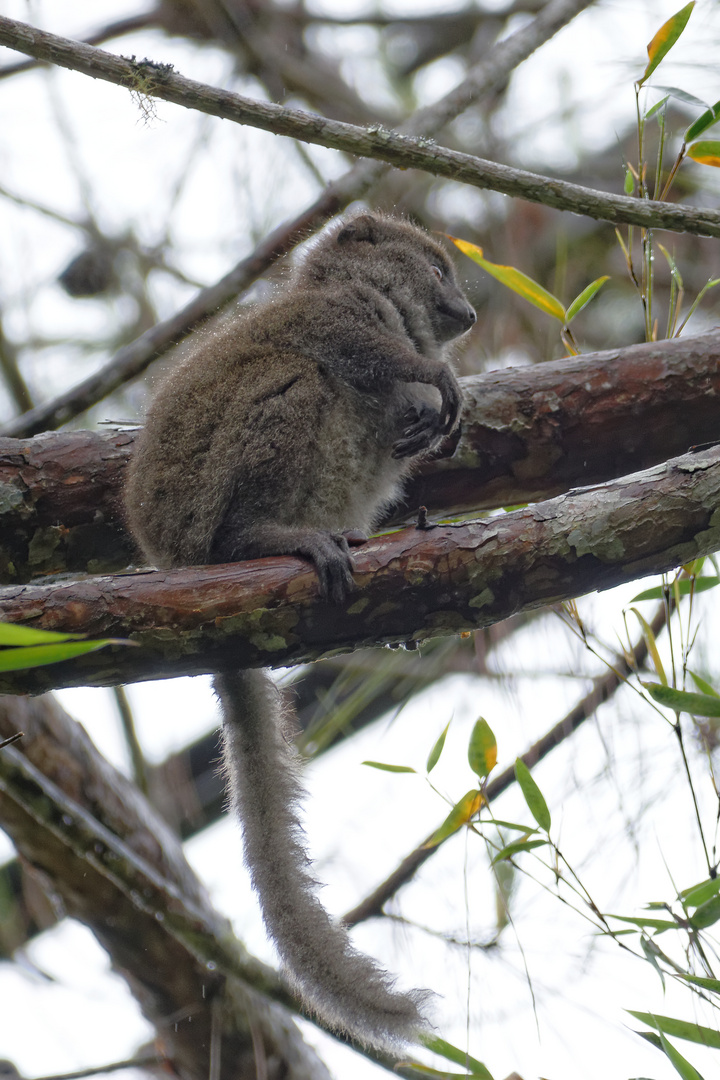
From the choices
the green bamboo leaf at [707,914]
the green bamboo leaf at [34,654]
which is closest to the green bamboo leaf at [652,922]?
the green bamboo leaf at [707,914]

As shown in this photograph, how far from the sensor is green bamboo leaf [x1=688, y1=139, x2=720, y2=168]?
260 cm

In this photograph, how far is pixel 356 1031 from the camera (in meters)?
2.27

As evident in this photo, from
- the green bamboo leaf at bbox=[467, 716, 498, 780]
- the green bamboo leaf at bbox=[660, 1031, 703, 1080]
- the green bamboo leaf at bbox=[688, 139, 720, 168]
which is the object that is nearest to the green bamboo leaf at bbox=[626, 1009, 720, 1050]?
the green bamboo leaf at bbox=[660, 1031, 703, 1080]

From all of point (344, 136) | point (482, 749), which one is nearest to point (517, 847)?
point (482, 749)

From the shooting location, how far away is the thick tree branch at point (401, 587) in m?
2.24

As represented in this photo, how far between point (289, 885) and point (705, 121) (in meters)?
2.32

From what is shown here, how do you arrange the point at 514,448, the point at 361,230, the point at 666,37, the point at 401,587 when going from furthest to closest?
the point at 361,230 → the point at 514,448 → the point at 666,37 → the point at 401,587

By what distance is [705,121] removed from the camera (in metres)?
2.58

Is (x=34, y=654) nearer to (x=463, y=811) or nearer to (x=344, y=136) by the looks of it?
(x=463, y=811)

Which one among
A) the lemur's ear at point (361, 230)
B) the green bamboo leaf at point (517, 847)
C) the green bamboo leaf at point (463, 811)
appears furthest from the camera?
the lemur's ear at point (361, 230)

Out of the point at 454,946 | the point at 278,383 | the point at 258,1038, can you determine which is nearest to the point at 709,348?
the point at 278,383

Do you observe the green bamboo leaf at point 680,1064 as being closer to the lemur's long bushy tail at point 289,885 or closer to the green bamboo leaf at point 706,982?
the green bamboo leaf at point 706,982

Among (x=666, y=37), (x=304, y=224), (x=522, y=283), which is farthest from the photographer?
(x=304, y=224)

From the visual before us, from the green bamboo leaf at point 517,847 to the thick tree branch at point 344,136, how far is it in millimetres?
1607
